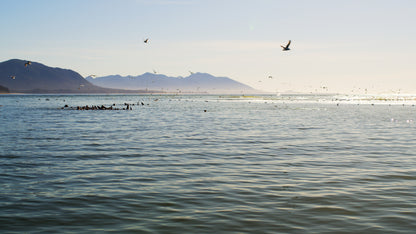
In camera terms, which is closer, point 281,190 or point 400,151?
point 281,190

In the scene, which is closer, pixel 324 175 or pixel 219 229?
pixel 219 229

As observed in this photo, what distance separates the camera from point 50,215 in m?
11.1

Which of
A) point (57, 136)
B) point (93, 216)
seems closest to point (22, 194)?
point (93, 216)

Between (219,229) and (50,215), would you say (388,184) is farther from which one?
(50,215)

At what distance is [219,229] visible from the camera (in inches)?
392

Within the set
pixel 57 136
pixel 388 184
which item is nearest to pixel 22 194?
pixel 388 184

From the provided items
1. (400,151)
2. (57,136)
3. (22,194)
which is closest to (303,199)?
(22,194)

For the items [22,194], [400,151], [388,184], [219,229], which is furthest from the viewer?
[400,151]

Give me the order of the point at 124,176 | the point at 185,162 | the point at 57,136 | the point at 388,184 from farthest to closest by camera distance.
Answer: the point at 57,136, the point at 185,162, the point at 124,176, the point at 388,184

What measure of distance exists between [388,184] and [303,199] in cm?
430

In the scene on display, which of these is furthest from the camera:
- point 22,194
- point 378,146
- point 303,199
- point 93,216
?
point 378,146

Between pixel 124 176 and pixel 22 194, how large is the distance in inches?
157

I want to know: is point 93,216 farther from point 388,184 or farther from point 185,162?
point 388,184

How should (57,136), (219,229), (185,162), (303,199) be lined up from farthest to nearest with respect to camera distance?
1. (57,136)
2. (185,162)
3. (303,199)
4. (219,229)
